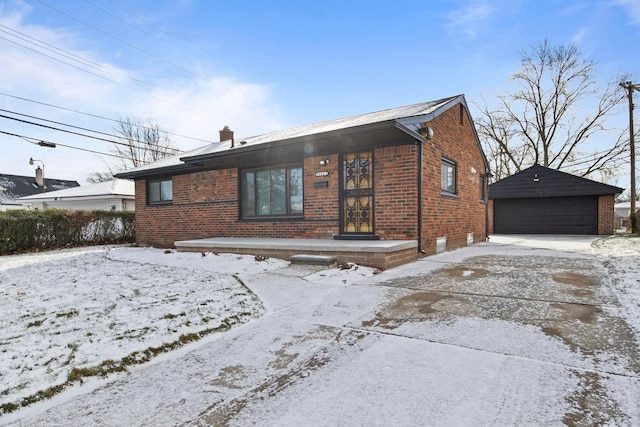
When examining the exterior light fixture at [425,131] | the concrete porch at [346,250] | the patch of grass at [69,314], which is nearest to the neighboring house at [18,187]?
the concrete porch at [346,250]

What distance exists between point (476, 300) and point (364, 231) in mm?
3735

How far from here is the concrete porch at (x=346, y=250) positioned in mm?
5809

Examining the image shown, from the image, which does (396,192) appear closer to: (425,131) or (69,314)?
(425,131)

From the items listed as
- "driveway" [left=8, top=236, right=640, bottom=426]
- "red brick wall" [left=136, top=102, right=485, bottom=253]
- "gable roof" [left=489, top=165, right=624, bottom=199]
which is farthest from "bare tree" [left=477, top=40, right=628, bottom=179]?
"driveway" [left=8, top=236, right=640, bottom=426]

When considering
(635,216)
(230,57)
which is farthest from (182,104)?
(635,216)

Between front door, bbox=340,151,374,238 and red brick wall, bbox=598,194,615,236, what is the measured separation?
14.5m

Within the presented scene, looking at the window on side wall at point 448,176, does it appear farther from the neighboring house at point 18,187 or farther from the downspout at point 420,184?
the neighboring house at point 18,187

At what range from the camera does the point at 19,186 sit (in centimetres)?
3178

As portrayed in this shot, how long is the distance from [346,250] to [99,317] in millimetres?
3793

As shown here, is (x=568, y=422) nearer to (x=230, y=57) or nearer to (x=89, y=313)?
(x=89, y=313)

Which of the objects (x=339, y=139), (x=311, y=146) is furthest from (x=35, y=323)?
(x=311, y=146)

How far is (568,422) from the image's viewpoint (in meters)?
1.60

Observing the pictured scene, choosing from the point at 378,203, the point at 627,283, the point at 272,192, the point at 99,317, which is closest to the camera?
the point at 99,317

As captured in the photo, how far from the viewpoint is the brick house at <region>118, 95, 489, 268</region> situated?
6.86 meters
